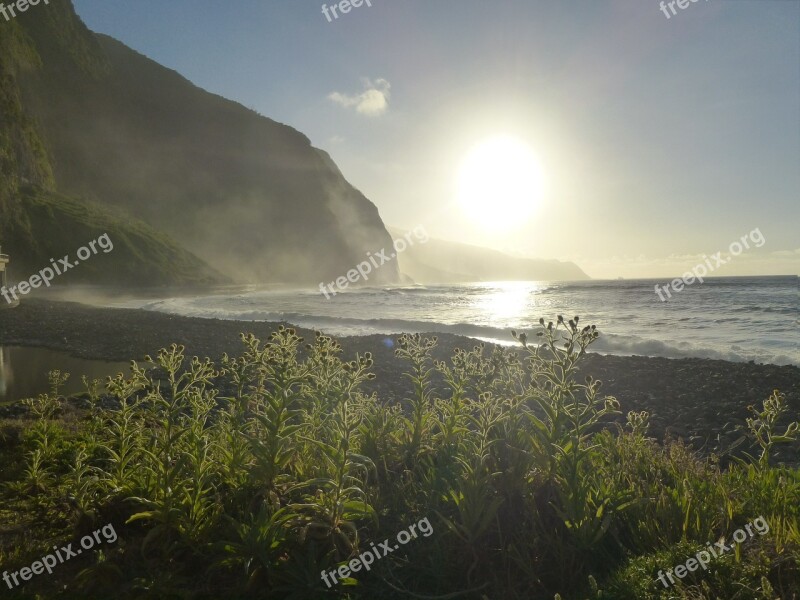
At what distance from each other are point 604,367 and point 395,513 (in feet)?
45.9

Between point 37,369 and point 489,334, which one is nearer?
point 37,369

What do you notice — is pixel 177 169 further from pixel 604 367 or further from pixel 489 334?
pixel 604 367

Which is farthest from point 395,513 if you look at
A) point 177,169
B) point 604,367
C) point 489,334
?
point 177,169

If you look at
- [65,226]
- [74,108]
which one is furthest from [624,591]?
[74,108]

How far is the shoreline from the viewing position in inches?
417

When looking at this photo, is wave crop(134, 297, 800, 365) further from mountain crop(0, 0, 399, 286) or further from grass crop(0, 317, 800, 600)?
mountain crop(0, 0, 399, 286)

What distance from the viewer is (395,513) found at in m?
3.93

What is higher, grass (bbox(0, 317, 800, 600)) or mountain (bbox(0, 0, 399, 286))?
mountain (bbox(0, 0, 399, 286))

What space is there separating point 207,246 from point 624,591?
366 feet

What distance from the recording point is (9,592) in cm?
307

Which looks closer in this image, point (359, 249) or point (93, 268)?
point (93, 268)

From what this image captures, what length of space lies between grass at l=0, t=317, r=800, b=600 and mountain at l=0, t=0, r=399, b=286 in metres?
64.8

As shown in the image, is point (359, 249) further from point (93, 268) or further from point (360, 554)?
point (360, 554)

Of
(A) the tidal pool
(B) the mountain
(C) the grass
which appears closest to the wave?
(A) the tidal pool
